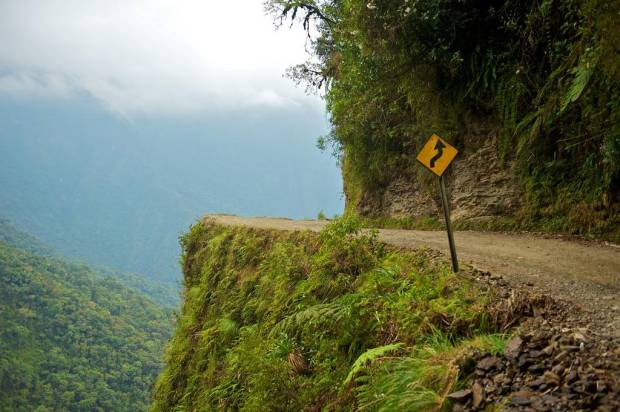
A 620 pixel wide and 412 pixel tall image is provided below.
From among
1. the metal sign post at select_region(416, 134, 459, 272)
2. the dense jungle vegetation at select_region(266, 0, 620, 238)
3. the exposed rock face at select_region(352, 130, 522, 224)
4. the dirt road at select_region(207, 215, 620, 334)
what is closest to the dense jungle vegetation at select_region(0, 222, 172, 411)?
the exposed rock face at select_region(352, 130, 522, 224)

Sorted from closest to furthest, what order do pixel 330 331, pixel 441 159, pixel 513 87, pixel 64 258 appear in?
pixel 441 159 → pixel 330 331 → pixel 513 87 → pixel 64 258

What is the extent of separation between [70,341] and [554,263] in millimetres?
89122

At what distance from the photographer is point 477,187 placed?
9.43 meters

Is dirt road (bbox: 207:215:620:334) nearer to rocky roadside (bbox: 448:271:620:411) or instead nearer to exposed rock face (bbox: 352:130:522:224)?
rocky roadside (bbox: 448:271:620:411)

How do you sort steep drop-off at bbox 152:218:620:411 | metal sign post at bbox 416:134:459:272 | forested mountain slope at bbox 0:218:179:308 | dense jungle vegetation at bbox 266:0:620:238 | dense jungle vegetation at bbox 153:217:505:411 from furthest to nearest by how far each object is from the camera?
forested mountain slope at bbox 0:218:179:308, dense jungle vegetation at bbox 266:0:620:238, metal sign post at bbox 416:134:459:272, dense jungle vegetation at bbox 153:217:505:411, steep drop-off at bbox 152:218:620:411

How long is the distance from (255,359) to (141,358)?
7940 cm

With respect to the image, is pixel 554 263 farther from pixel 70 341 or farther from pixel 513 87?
pixel 70 341

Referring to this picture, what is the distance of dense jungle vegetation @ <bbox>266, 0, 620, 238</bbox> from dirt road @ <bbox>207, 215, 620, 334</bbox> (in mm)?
927

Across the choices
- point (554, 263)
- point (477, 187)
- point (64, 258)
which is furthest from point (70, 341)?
point (64, 258)

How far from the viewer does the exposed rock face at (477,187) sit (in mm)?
8742

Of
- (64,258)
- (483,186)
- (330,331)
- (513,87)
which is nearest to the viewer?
(330,331)

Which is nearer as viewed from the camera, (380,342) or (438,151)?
(380,342)

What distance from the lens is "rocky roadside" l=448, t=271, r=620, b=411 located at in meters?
2.53

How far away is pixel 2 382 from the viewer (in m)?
62.8
